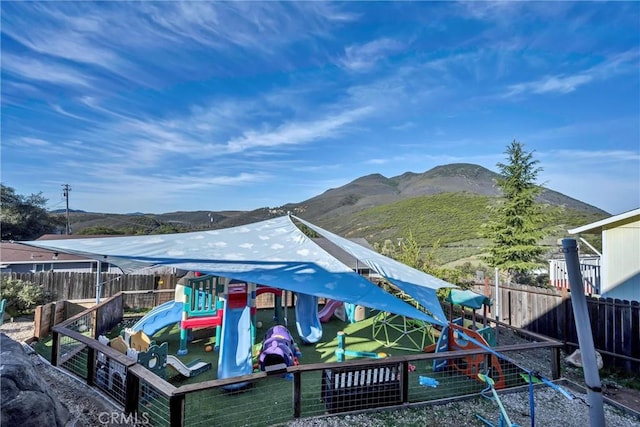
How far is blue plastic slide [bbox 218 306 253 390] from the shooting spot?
458 cm

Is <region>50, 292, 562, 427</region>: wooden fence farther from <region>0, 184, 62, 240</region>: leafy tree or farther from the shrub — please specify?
<region>0, 184, 62, 240</region>: leafy tree

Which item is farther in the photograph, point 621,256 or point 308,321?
point 621,256

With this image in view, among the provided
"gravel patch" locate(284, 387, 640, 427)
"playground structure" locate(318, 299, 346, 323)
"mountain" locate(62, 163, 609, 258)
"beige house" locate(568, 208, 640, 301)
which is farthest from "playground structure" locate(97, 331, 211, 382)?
"mountain" locate(62, 163, 609, 258)

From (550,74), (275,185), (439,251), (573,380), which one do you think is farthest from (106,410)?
(275,185)

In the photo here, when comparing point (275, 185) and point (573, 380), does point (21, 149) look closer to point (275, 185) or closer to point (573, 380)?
point (275, 185)

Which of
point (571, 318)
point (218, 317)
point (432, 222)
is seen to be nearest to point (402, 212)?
point (432, 222)

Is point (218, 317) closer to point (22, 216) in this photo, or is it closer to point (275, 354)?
point (275, 354)

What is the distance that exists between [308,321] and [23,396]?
16.6ft

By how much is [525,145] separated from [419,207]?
46.2 feet

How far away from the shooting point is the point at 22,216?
23.1m

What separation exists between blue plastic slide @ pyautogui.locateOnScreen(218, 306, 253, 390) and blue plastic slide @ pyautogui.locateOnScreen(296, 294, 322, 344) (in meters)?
2.09

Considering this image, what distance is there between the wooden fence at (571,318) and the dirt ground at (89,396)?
66 centimetres

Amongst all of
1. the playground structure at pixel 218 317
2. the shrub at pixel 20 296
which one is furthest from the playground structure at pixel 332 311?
the shrub at pixel 20 296

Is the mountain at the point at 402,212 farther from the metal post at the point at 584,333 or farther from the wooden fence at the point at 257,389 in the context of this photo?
the metal post at the point at 584,333
